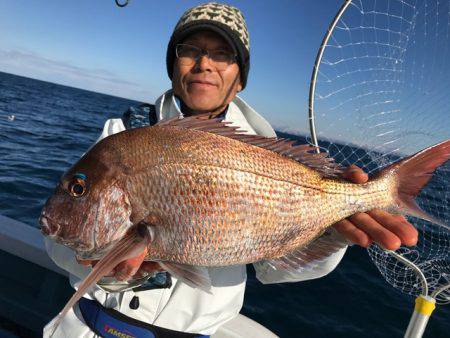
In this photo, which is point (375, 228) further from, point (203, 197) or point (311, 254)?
point (203, 197)

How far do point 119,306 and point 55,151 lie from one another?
15583 mm

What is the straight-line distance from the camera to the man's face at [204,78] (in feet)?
8.48

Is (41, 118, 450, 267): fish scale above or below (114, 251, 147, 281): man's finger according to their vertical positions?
above

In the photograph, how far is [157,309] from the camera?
2.45 meters

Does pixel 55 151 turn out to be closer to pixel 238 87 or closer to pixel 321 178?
pixel 238 87

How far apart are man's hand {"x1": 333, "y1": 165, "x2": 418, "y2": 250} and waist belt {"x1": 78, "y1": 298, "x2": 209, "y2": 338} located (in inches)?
55.6

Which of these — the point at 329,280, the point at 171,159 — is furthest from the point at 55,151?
the point at 171,159

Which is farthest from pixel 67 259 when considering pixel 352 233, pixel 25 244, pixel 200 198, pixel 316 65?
pixel 316 65

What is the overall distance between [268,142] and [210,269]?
113cm

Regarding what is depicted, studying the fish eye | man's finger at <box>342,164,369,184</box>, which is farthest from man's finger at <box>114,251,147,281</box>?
man's finger at <box>342,164,369,184</box>

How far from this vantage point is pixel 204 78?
2576 millimetres

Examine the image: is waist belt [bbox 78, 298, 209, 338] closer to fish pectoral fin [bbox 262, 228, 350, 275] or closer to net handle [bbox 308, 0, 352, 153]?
fish pectoral fin [bbox 262, 228, 350, 275]

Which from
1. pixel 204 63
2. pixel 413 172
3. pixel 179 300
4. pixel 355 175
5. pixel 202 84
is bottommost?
pixel 179 300

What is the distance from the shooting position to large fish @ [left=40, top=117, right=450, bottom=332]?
5.86 ft
